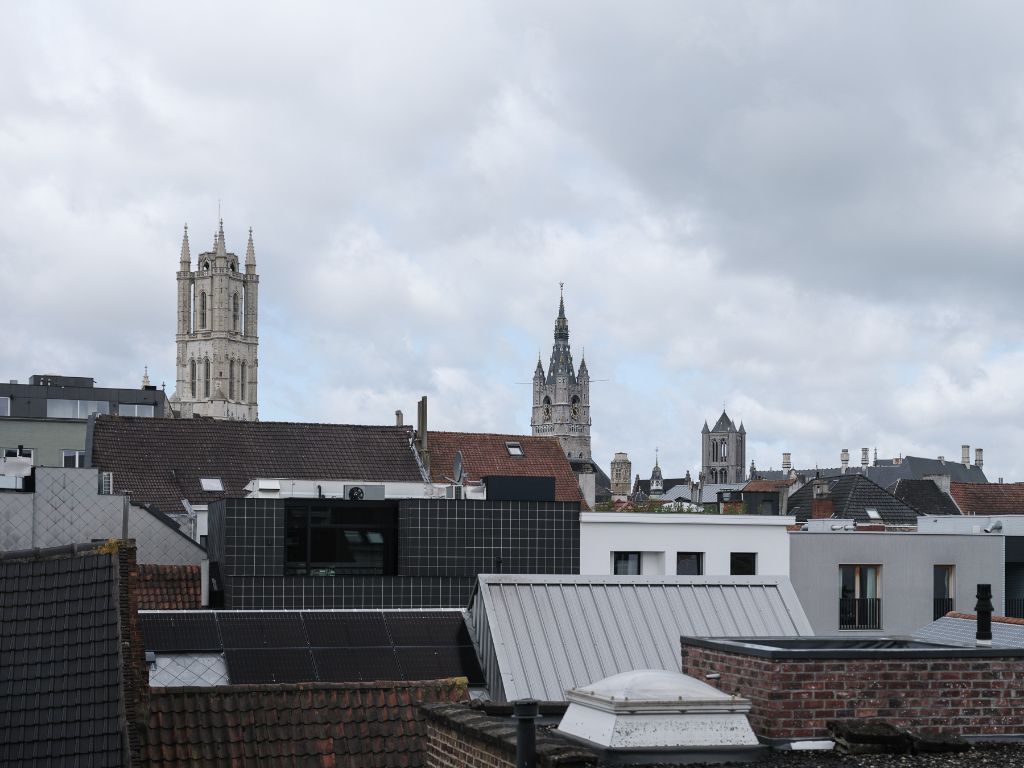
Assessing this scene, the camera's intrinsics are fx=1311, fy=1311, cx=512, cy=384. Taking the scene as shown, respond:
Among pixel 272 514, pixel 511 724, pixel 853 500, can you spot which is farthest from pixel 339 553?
pixel 853 500

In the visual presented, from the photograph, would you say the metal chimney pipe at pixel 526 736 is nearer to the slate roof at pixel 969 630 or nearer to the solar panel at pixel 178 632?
the slate roof at pixel 969 630

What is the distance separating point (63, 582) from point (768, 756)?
1188 cm

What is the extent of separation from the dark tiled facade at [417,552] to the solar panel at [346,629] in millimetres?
3194

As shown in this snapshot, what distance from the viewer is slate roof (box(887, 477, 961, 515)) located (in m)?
92.3

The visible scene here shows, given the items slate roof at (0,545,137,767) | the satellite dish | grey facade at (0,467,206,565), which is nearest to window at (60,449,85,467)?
the satellite dish

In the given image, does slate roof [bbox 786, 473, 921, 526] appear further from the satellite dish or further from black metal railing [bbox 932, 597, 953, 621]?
black metal railing [bbox 932, 597, 953, 621]

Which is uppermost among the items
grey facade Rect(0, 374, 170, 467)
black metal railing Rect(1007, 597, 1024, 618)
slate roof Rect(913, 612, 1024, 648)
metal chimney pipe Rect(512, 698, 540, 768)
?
grey facade Rect(0, 374, 170, 467)

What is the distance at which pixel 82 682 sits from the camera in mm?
16812

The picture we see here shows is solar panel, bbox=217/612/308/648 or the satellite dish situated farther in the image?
the satellite dish

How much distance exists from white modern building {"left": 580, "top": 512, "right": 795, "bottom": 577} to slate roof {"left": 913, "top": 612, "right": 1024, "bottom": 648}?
13284 millimetres

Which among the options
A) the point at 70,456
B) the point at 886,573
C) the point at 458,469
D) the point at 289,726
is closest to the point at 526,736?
the point at 289,726

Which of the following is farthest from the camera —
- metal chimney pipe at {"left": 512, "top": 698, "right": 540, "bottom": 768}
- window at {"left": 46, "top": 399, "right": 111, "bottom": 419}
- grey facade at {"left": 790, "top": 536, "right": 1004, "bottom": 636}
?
window at {"left": 46, "top": 399, "right": 111, "bottom": 419}

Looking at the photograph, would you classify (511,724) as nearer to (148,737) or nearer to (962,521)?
(148,737)

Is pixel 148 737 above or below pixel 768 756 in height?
below
